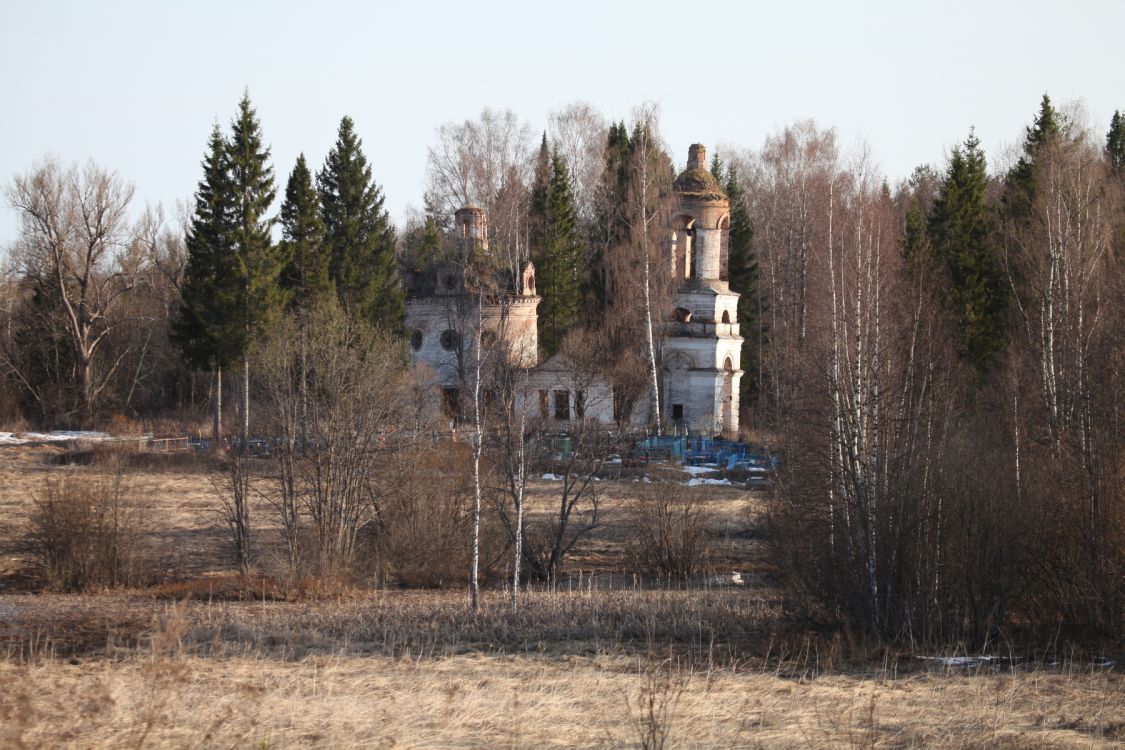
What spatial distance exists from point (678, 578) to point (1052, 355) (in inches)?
307

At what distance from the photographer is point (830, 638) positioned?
46.3 ft

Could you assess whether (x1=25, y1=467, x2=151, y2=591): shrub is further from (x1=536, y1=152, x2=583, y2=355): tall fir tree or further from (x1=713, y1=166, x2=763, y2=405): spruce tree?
(x1=713, y1=166, x2=763, y2=405): spruce tree

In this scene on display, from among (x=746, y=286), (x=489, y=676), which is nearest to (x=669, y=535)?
(x=489, y=676)

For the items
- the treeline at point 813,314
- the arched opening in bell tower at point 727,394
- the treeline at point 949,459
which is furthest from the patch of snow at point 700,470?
the treeline at point 949,459

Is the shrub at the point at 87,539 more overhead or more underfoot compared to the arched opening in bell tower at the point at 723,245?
more underfoot

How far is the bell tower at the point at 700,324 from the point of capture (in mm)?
41250

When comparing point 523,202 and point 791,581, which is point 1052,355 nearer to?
point 791,581

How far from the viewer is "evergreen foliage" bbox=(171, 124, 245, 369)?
3616cm

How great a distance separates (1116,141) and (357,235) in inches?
1233

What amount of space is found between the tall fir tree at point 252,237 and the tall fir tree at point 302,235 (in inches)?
44.8

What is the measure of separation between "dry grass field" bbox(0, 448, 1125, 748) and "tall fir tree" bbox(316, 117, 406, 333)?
19056 mm

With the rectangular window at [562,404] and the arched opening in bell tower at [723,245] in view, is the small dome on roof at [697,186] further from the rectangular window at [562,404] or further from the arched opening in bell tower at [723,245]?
the rectangular window at [562,404]

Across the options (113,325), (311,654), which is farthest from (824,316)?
(113,325)

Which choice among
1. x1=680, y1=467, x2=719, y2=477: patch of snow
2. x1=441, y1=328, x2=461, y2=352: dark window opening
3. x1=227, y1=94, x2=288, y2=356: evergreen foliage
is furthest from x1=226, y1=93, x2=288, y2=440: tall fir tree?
x1=680, y1=467, x2=719, y2=477: patch of snow
